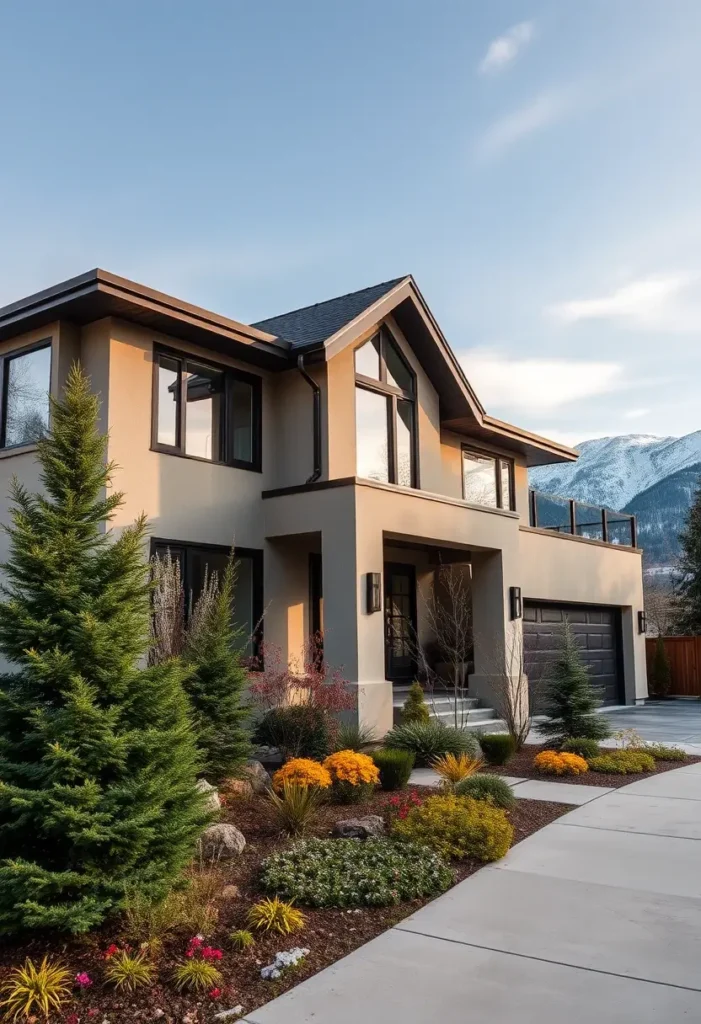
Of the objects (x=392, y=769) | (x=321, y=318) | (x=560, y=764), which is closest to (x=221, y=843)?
(x=392, y=769)

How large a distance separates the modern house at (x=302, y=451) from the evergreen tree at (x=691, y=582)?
13.6 meters

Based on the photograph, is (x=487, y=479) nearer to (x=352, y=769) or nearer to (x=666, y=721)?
(x=666, y=721)

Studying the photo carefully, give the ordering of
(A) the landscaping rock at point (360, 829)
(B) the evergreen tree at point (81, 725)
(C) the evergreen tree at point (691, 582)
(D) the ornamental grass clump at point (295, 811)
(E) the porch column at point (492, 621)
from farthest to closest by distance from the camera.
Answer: (C) the evergreen tree at point (691, 582), (E) the porch column at point (492, 621), (D) the ornamental grass clump at point (295, 811), (A) the landscaping rock at point (360, 829), (B) the evergreen tree at point (81, 725)

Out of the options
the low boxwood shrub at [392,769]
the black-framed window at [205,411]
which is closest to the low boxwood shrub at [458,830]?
the low boxwood shrub at [392,769]

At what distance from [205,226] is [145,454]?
221 inches

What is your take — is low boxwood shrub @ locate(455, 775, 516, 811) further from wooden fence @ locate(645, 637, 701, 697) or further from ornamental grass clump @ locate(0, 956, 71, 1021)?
wooden fence @ locate(645, 637, 701, 697)

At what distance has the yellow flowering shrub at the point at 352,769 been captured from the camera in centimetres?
852

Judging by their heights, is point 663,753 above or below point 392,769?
below

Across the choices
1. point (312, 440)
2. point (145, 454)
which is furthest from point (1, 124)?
point (312, 440)

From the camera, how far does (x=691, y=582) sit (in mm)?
29438

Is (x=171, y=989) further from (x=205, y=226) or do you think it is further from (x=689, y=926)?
(x=205, y=226)

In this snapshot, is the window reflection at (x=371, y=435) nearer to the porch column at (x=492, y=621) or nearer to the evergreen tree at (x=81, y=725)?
the porch column at (x=492, y=621)

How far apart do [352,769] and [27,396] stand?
7.55 m

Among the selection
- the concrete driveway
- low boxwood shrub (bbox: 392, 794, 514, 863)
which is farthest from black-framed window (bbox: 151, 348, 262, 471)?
the concrete driveway
